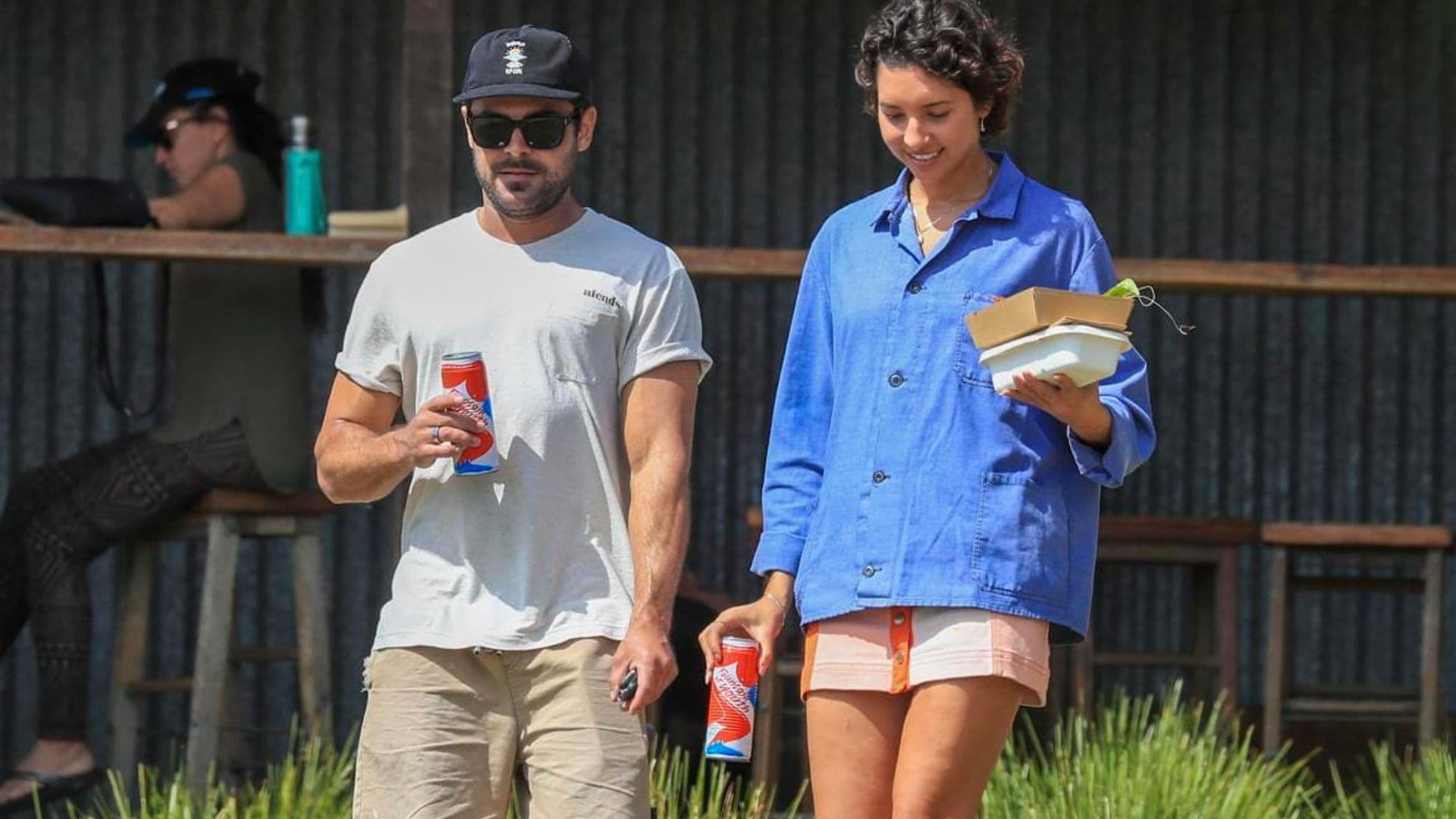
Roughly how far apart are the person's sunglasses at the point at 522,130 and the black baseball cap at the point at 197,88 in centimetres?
312

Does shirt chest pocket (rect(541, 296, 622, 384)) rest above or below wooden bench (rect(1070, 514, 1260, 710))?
above

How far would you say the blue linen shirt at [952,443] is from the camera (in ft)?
10.7

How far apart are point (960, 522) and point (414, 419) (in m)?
0.92

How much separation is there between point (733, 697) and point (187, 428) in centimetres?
357

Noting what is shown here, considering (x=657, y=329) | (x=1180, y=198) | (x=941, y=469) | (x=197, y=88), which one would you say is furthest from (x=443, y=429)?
(x=1180, y=198)

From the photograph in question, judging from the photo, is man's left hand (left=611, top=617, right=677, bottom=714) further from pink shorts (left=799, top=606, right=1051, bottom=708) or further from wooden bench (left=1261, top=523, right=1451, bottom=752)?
wooden bench (left=1261, top=523, right=1451, bottom=752)

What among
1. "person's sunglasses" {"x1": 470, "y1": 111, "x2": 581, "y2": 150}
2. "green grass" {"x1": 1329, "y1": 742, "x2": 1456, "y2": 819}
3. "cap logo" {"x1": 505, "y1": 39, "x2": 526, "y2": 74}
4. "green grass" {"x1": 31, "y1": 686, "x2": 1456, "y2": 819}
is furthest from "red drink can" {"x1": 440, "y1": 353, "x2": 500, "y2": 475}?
"green grass" {"x1": 1329, "y1": 742, "x2": 1456, "y2": 819}

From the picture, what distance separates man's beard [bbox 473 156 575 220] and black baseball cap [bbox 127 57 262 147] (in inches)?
124

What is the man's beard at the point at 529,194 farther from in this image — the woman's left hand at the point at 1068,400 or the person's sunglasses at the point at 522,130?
the woman's left hand at the point at 1068,400

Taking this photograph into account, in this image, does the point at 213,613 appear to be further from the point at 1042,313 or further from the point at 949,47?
the point at 1042,313

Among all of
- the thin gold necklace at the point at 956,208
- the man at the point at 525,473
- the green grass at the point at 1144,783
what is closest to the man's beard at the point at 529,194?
the man at the point at 525,473

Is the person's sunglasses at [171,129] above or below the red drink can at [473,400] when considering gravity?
above

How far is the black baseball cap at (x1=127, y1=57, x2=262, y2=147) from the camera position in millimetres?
6730

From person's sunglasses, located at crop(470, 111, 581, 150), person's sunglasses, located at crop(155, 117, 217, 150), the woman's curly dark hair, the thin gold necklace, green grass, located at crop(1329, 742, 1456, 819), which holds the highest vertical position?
person's sunglasses, located at crop(155, 117, 217, 150)
